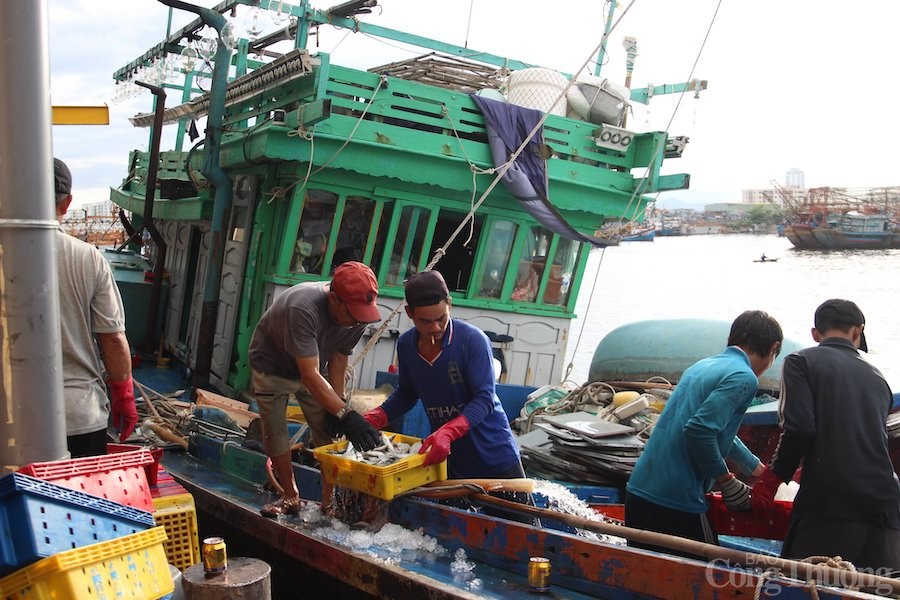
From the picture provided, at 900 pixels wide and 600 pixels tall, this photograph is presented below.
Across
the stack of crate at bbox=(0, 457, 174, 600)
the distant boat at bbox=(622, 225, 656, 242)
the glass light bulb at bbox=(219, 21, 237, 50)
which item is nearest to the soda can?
the stack of crate at bbox=(0, 457, 174, 600)

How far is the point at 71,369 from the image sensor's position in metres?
3.75

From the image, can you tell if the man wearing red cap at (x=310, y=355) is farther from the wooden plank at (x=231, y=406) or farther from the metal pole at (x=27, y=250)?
the wooden plank at (x=231, y=406)

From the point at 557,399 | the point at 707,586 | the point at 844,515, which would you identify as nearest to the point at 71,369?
the point at 707,586

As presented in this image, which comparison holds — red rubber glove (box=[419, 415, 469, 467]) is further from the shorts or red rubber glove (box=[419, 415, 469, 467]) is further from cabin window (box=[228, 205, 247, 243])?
cabin window (box=[228, 205, 247, 243])

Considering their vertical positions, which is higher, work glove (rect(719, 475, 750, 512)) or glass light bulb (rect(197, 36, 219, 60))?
glass light bulb (rect(197, 36, 219, 60))

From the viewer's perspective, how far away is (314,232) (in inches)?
344

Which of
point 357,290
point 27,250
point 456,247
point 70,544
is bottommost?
point 70,544

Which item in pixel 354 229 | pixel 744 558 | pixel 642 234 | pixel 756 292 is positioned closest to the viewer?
pixel 744 558

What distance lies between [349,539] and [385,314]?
15.9 ft

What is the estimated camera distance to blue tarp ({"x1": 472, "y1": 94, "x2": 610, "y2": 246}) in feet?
28.7

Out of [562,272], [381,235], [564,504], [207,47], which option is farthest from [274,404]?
[207,47]

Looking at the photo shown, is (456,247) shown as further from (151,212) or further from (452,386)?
(452,386)

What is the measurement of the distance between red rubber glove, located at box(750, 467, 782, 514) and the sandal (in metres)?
2.56

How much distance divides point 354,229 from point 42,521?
6.49 m
